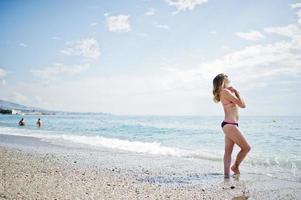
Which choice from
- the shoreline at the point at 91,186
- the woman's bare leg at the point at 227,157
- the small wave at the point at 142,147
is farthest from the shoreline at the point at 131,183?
the small wave at the point at 142,147

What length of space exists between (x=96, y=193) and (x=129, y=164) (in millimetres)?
3643

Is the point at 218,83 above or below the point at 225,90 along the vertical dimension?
above

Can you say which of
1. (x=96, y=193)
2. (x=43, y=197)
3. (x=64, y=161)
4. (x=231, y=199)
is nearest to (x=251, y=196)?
(x=231, y=199)

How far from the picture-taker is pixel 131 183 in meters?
6.12

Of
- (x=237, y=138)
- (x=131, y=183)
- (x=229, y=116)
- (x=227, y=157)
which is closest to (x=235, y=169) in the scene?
(x=227, y=157)

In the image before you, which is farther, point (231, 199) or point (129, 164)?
point (129, 164)

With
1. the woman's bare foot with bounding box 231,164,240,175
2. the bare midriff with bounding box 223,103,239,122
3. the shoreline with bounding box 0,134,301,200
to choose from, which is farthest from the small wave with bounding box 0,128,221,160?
the bare midriff with bounding box 223,103,239,122

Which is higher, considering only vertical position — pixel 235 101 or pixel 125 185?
pixel 235 101

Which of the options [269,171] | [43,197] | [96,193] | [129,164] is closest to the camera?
[43,197]

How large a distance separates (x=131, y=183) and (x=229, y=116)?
2.79 meters

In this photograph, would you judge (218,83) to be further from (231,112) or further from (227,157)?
(227,157)

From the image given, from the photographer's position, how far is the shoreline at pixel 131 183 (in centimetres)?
511

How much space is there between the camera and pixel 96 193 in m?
5.12

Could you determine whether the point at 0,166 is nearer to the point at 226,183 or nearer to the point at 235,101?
the point at 226,183
